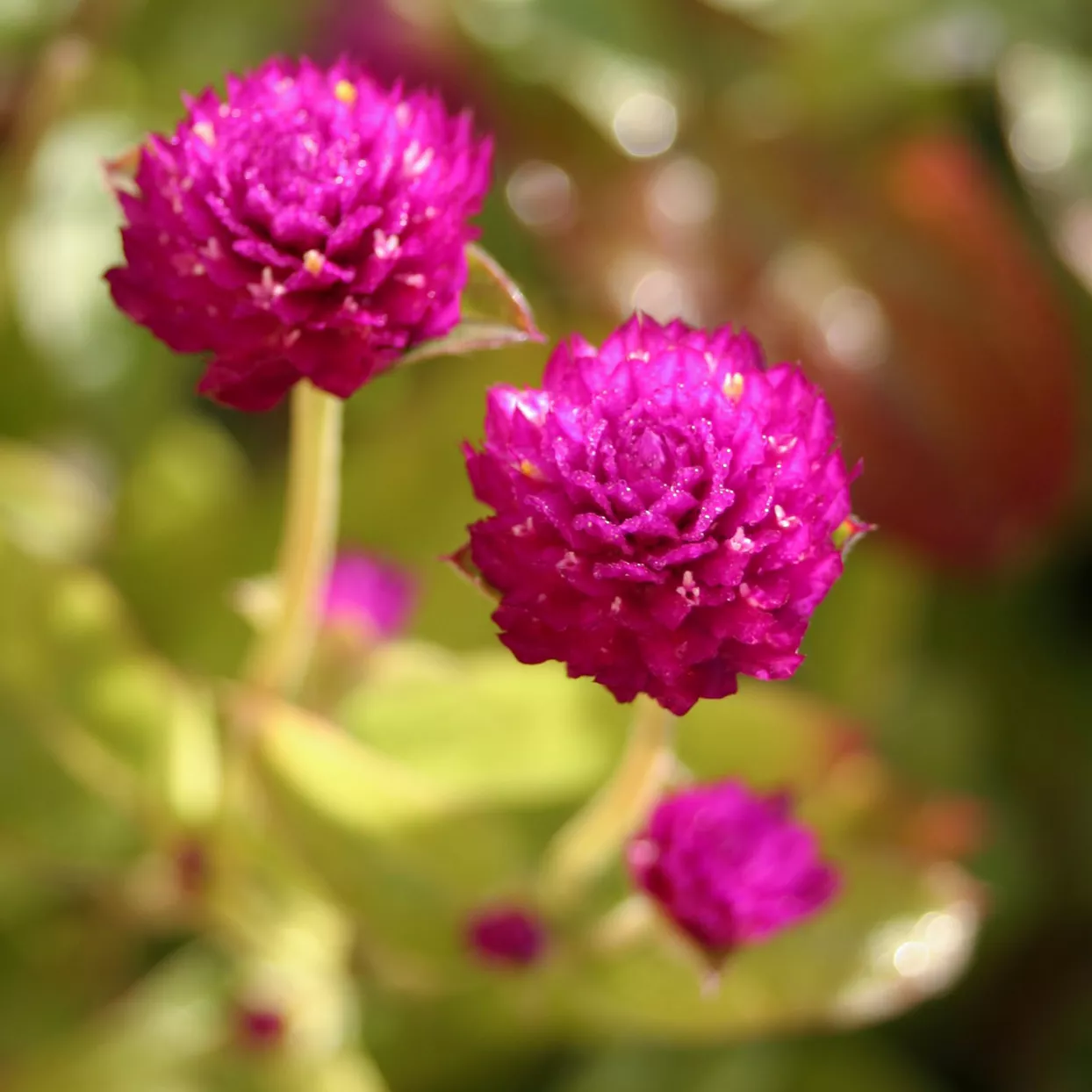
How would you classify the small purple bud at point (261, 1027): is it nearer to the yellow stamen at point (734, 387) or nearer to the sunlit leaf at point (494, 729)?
the sunlit leaf at point (494, 729)

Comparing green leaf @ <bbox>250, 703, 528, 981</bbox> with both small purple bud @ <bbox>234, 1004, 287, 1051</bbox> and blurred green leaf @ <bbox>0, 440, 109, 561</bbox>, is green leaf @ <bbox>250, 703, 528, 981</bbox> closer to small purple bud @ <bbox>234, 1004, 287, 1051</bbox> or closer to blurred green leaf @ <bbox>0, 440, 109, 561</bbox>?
small purple bud @ <bbox>234, 1004, 287, 1051</bbox>

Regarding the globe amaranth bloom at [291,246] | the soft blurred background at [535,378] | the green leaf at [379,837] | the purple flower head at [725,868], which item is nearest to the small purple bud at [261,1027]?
the soft blurred background at [535,378]

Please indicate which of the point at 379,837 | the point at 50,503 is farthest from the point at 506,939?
the point at 50,503

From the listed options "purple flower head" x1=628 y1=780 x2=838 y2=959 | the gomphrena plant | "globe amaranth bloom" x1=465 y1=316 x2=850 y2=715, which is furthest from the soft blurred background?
"globe amaranth bloom" x1=465 y1=316 x2=850 y2=715

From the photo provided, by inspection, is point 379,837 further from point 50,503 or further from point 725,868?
point 50,503

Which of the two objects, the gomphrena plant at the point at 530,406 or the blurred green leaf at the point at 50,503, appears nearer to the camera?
the gomphrena plant at the point at 530,406

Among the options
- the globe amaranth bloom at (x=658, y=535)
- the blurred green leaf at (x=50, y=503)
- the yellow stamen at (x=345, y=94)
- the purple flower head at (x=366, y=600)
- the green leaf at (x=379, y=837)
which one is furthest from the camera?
the blurred green leaf at (x=50, y=503)

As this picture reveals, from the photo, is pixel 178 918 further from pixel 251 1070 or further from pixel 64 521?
pixel 64 521
